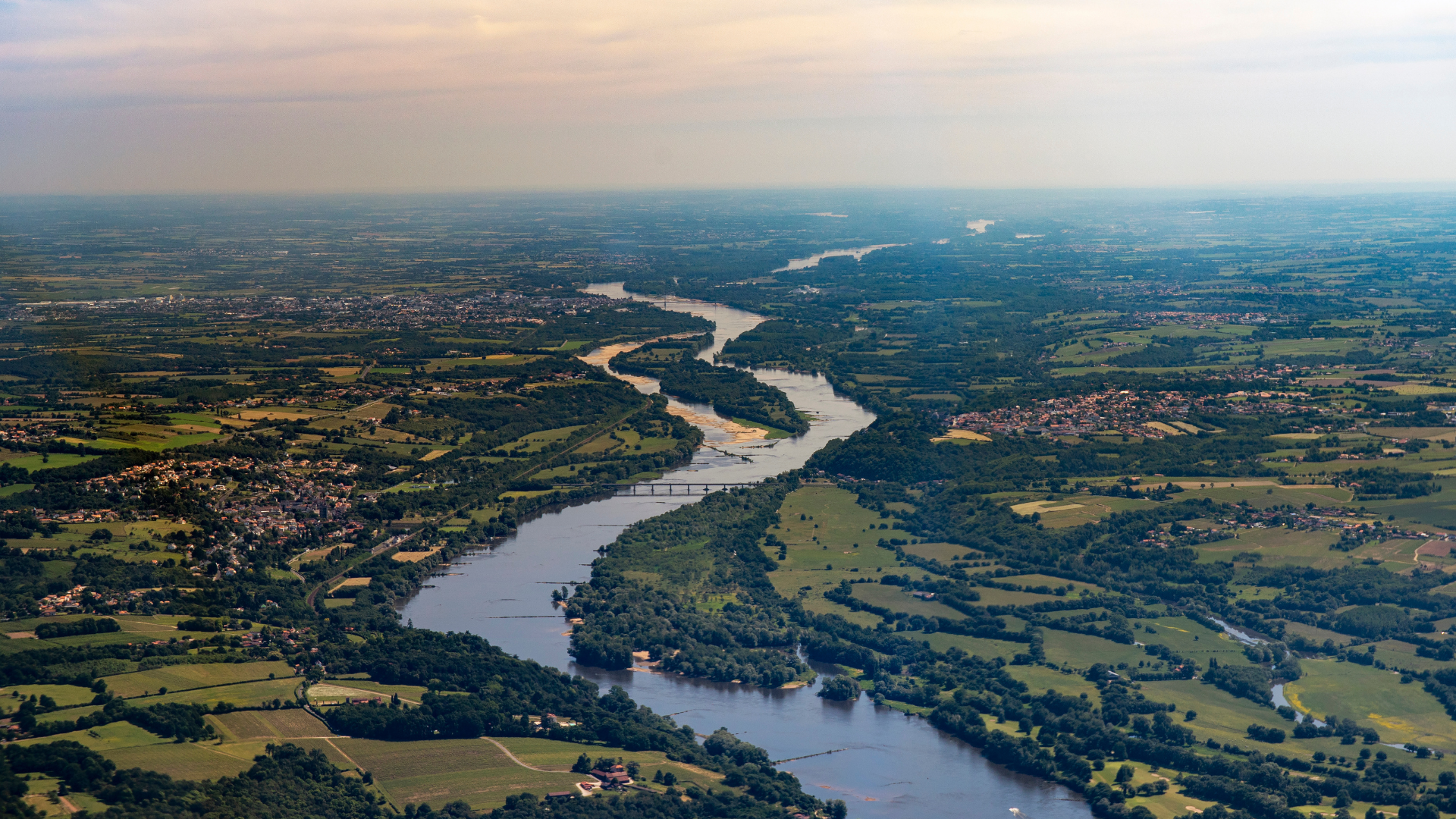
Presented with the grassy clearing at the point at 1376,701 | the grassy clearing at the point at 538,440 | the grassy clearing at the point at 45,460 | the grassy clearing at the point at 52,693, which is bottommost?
the grassy clearing at the point at 1376,701

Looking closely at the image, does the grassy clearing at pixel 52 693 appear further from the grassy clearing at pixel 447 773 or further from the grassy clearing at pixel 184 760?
the grassy clearing at pixel 447 773

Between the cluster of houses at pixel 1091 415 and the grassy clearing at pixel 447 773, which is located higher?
the cluster of houses at pixel 1091 415

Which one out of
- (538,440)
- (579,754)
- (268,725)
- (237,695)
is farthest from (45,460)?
(579,754)

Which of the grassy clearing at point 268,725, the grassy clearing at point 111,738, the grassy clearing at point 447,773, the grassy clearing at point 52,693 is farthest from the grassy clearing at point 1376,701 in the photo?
the grassy clearing at point 52,693

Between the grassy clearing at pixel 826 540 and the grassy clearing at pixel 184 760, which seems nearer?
the grassy clearing at pixel 184 760

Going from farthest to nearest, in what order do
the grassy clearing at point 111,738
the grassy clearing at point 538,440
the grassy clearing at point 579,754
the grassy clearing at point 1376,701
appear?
the grassy clearing at point 538,440
the grassy clearing at point 1376,701
the grassy clearing at point 579,754
the grassy clearing at point 111,738

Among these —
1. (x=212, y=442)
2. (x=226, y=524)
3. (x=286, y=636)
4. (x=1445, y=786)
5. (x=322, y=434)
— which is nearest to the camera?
(x=1445, y=786)

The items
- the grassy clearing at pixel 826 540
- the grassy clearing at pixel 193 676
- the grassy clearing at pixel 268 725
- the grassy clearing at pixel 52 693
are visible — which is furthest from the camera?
the grassy clearing at pixel 826 540

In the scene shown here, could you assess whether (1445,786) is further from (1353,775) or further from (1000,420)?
(1000,420)

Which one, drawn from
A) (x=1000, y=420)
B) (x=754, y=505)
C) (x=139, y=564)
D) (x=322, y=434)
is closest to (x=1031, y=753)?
(x=754, y=505)
